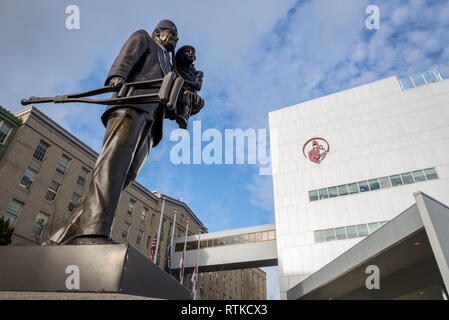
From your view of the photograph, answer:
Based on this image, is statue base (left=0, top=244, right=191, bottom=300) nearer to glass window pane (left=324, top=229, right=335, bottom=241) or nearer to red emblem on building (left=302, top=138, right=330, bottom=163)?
glass window pane (left=324, top=229, right=335, bottom=241)

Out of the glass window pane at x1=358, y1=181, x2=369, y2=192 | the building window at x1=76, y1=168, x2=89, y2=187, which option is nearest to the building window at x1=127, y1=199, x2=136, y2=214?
the building window at x1=76, y1=168, x2=89, y2=187

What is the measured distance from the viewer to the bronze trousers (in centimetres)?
301

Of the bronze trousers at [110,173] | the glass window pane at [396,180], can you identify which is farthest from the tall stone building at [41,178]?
the glass window pane at [396,180]

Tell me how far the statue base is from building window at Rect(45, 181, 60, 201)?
3112 centimetres

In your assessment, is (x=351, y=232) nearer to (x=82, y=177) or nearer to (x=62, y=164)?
(x=82, y=177)

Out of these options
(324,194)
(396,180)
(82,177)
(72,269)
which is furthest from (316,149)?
(72,269)

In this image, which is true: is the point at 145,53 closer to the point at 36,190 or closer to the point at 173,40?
the point at 173,40

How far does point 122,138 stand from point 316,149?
29.9m

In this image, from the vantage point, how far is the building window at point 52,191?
29.1 m

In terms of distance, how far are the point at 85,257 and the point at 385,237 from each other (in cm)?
1300

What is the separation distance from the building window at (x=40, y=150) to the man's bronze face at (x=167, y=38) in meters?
29.6

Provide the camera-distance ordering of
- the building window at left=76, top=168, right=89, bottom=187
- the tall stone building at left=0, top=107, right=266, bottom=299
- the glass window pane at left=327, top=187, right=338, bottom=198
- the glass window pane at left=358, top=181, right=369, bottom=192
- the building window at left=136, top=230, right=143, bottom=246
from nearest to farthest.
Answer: the tall stone building at left=0, top=107, right=266, bottom=299 → the glass window pane at left=358, top=181, right=369, bottom=192 → the glass window pane at left=327, top=187, right=338, bottom=198 → the building window at left=76, top=168, right=89, bottom=187 → the building window at left=136, top=230, right=143, bottom=246

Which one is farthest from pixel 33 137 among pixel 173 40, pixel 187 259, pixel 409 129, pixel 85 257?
pixel 409 129

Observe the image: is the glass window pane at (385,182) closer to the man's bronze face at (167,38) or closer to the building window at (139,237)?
the man's bronze face at (167,38)
